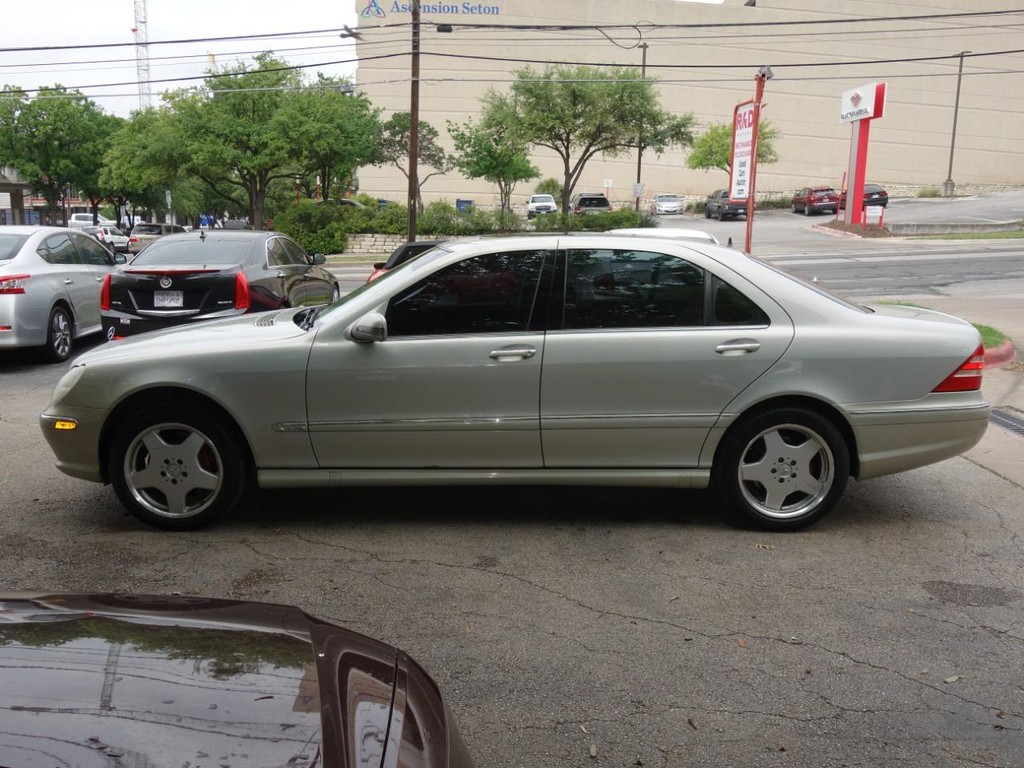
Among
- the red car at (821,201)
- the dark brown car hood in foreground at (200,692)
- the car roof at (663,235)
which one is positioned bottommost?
the dark brown car hood in foreground at (200,692)

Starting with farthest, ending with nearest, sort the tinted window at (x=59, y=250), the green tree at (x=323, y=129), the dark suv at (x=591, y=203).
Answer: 1. the dark suv at (x=591, y=203)
2. the green tree at (x=323, y=129)
3. the tinted window at (x=59, y=250)

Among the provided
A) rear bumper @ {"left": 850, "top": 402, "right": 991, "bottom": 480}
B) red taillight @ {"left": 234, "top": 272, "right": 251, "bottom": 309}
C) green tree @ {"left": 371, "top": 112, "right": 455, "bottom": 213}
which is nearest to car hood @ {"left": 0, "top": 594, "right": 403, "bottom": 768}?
rear bumper @ {"left": 850, "top": 402, "right": 991, "bottom": 480}

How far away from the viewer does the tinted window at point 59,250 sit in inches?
431

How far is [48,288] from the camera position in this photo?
10.7 meters

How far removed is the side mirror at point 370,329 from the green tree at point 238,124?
3346cm

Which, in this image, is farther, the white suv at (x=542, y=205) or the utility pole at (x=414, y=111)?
the white suv at (x=542, y=205)

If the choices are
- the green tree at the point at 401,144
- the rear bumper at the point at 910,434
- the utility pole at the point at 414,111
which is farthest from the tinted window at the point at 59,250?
the green tree at the point at 401,144

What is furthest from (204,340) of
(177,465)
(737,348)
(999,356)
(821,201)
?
(821,201)

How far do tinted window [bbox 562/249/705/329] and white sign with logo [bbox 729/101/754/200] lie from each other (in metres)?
13.1

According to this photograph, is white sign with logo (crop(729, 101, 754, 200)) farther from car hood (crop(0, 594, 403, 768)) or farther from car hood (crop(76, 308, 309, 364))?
car hood (crop(0, 594, 403, 768))

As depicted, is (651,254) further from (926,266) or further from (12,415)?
(926,266)

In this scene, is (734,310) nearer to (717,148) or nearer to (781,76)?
(717,148)

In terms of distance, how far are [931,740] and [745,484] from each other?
6.97 ft

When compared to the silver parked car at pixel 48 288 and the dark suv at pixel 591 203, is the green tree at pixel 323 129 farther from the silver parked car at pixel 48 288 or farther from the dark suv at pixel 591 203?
the silver parked car at pixel 48 288
